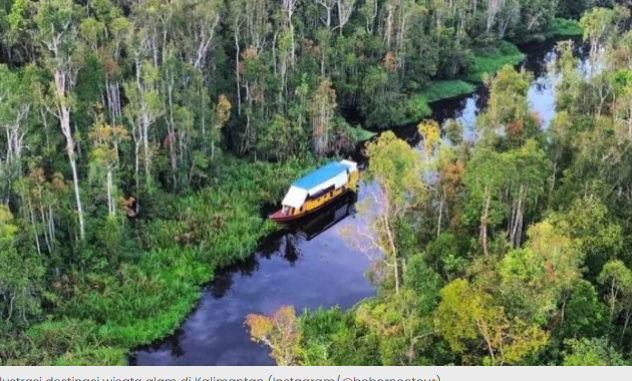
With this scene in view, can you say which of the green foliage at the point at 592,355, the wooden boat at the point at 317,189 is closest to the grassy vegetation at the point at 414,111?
the wooden boat at the point at 317,189

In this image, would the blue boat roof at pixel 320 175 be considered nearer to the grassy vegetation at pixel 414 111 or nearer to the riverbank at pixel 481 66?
the grassy vegetation at pixel 414 111

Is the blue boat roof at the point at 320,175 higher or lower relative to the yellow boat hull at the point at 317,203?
higher

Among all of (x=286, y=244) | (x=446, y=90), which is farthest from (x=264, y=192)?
(x=446, y=90)

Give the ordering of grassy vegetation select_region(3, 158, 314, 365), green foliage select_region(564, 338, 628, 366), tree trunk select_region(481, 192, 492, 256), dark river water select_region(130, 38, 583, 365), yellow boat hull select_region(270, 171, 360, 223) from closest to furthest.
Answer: green foliage select_region(564, 338, 628, 366) → tree trunk select_region(481, 192, 492, 256) → grassy vegetation select_region(3, 158, 314, 365) → dark river water select_region(130, 38, 583, 365) → yellow boat hull select_region(270, 171, 360, 223)

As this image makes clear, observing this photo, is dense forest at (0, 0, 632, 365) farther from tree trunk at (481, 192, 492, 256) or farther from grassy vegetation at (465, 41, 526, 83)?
grassy vegetation at (465, 41, 526, 83)

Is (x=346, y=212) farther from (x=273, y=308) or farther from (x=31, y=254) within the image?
(x=31, y=254)

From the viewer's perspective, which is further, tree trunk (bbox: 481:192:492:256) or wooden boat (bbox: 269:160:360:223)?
wooden boat (bbox: 269:160:360:223)

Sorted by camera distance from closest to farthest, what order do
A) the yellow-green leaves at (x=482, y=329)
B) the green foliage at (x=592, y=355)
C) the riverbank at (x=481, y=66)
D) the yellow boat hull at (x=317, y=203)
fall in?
the green foliage at (x=592, y=355)
the yellow-green leaves at (x=482, y=329)
the yellow boat hull at (x=317, y=203)
the riverbank at (x=481, y=66)

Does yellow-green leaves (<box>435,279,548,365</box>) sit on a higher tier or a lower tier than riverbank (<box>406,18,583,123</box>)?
higher

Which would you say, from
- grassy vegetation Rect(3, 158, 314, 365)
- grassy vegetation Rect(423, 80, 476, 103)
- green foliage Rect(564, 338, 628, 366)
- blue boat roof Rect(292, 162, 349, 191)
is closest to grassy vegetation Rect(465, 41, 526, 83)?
grassy vegetation Rect(423, 80, 476, 103)
